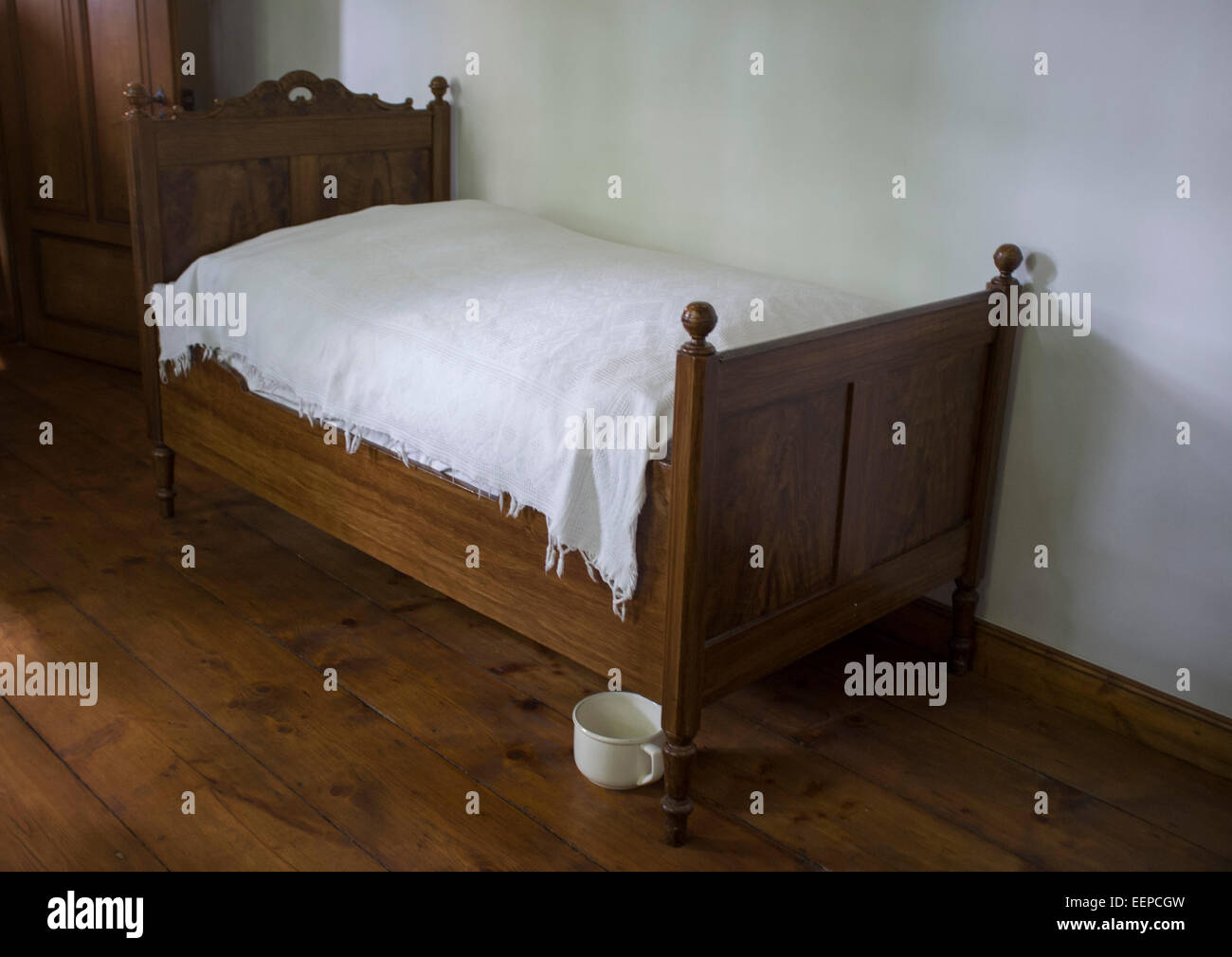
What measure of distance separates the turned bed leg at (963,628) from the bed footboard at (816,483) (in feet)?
0.04

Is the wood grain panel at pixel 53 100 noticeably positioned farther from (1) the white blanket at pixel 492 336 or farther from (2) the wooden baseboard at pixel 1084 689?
(2) the wooden baseboard at pixel 1084 689

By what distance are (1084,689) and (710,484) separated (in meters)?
0.97

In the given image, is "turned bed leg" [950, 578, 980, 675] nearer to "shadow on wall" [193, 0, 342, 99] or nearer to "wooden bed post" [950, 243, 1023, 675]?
"wooden bed post" [950, 243, 1023, 675]

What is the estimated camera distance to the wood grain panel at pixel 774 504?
1.72 metres

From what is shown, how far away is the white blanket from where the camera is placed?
1.81m

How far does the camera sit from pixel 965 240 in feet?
7.20

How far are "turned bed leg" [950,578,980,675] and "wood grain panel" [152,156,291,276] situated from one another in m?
1.76

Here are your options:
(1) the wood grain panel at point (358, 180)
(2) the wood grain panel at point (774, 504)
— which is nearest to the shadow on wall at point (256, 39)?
(1) the wood grain panel at point (358, 180)

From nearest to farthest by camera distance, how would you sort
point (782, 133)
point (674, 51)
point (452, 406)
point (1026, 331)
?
point (452, 406), point (1026, 331), point (782, 133), point (674, 51)

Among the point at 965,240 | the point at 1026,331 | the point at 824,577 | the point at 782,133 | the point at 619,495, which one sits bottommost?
the point at 824,577

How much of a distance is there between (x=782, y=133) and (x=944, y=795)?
1.30 metres

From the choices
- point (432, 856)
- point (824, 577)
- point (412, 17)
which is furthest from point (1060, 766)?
point (412, 17)

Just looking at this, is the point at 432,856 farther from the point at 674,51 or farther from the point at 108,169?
the point at 108,169

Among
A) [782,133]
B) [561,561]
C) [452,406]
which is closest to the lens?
[561,561]
